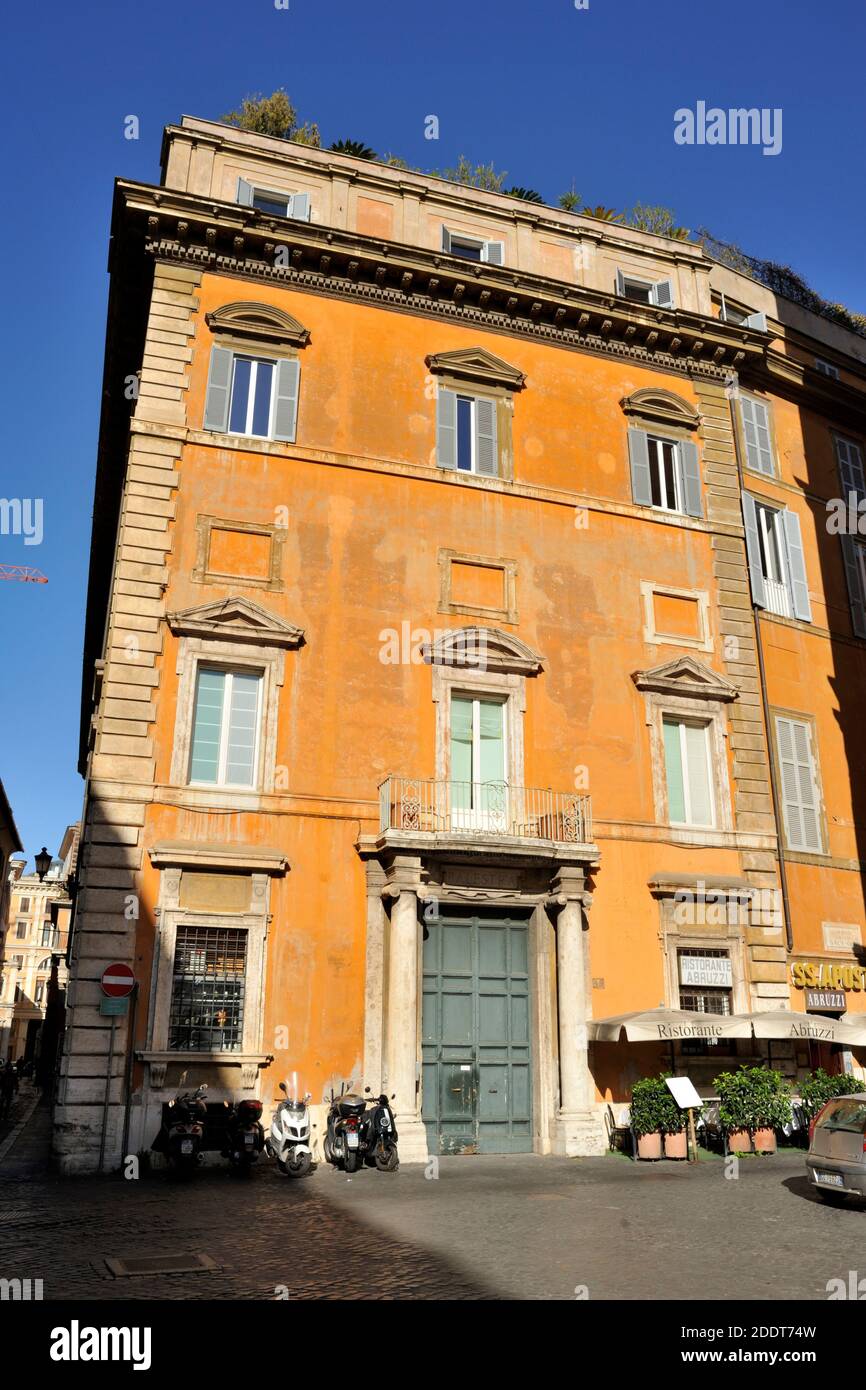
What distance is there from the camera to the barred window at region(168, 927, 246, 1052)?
1498 cm

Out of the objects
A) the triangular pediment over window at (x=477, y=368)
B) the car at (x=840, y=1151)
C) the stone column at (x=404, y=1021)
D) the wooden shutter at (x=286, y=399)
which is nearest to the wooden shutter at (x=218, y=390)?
the wooden shutter at (x=286, y=399)

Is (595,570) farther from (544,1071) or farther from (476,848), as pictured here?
(544,1071)

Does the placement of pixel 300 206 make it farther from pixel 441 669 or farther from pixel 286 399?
pixel 441 669

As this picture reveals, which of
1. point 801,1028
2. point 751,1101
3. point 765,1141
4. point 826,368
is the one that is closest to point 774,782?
point 801,1028

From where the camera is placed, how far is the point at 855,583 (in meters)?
23.6

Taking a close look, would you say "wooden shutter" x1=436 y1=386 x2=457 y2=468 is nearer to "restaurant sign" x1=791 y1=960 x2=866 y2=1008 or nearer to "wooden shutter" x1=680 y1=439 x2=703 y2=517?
"wooden shutter" x1=680 y1=439 x2=703 y2=517

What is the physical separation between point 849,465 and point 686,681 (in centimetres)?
899

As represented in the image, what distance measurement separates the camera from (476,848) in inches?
636

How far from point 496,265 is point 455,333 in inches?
56.9

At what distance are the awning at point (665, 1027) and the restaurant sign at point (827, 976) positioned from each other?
10.9 feet

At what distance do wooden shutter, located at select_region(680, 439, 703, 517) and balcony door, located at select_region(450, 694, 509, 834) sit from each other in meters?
6.23

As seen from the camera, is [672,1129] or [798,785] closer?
[672,1129]

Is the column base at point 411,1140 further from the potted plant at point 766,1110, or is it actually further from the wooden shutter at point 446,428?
the wooden shutter at point 446,428

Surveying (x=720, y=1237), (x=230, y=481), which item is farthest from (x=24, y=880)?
(x=720, y=1237)
